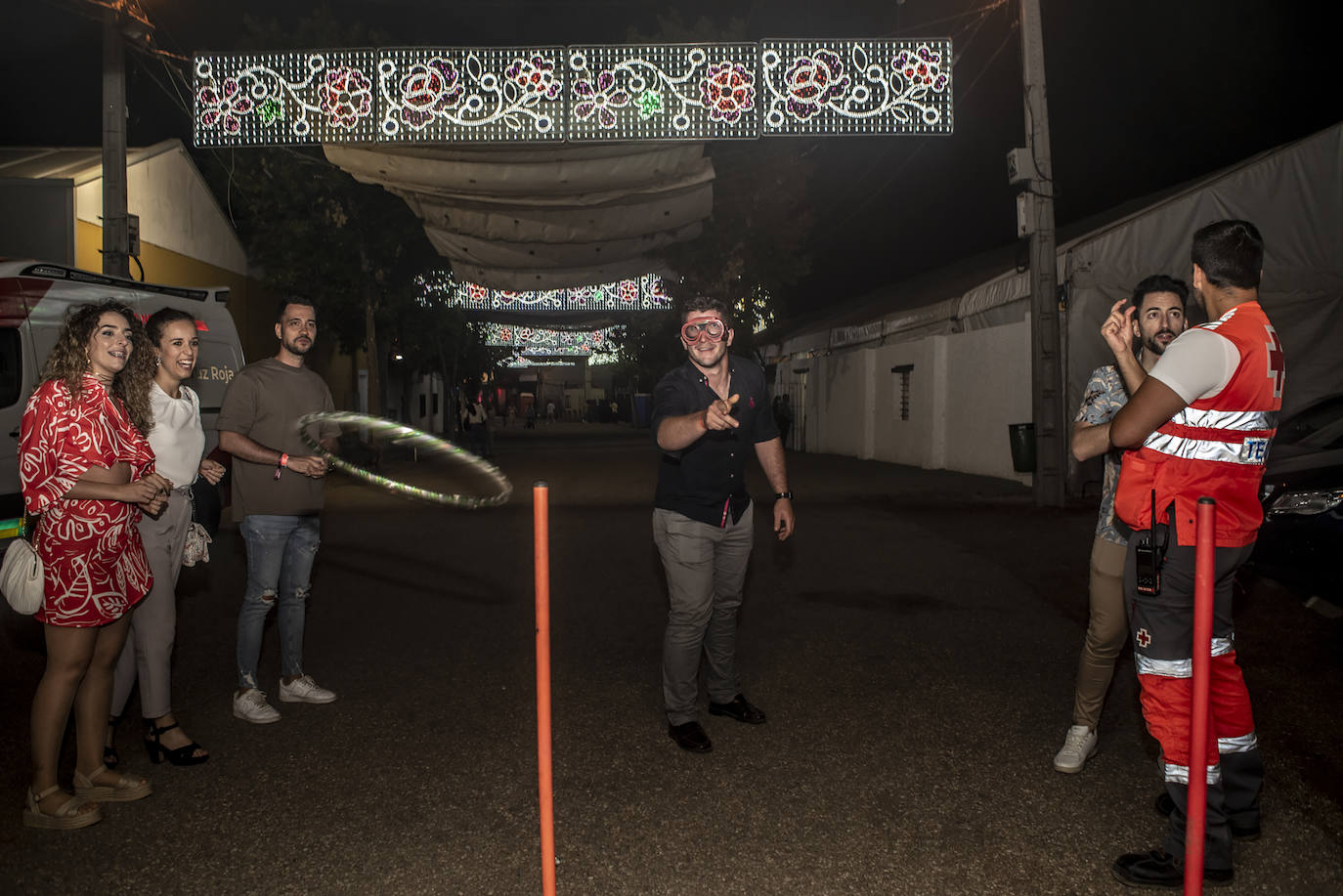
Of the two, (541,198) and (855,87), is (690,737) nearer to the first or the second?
(541,198)

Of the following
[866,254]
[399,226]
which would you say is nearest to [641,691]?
[399,226]

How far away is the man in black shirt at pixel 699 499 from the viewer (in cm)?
483

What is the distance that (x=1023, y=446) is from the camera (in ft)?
48.1

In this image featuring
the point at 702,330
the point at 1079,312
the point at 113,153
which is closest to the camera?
the point at 702,330

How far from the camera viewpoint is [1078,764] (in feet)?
14.5

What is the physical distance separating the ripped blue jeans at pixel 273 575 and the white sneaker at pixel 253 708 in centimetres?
6

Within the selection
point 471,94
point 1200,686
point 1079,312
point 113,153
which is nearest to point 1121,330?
point 1200,686

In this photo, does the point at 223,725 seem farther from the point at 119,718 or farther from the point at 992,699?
the point at 992,699

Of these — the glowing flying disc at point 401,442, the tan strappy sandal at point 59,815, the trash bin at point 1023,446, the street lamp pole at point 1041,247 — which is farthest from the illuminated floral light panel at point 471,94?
the trash bin at point 1023,446

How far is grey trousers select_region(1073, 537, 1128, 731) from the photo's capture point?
14.2 ft

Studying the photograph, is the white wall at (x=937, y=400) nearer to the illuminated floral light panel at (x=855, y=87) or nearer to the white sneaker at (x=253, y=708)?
the illuminated floral light panel at (x=855, y=87)

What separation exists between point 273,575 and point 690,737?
7.55 feet

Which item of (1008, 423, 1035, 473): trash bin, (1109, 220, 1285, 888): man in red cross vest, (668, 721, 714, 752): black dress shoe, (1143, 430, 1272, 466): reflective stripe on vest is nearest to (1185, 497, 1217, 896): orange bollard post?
(1109, 220, 1285, 888): man in red cross vest

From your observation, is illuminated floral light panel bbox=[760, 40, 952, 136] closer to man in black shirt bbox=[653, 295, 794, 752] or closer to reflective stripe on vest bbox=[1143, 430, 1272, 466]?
man in black shirt bbox=[653, 295, 794, 752]
